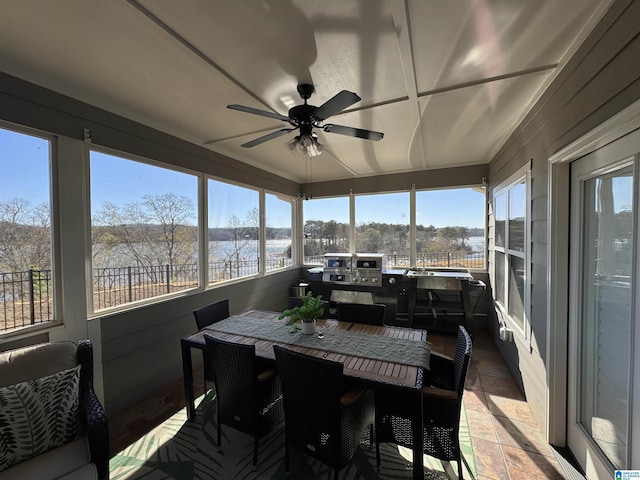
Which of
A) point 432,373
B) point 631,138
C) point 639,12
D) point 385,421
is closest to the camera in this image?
point 639,12

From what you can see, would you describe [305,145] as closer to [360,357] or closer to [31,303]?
[360,357]

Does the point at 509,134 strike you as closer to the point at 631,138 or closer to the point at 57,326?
the point at 631,138

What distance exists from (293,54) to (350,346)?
203cm

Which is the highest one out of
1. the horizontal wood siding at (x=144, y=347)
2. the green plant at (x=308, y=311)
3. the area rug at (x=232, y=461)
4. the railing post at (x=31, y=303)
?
the railing post at (x=31, y=303)

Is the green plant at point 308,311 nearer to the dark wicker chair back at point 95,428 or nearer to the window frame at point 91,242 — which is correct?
the dark wicker chair back at point 95,428

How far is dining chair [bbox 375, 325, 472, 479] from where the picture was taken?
150 cm

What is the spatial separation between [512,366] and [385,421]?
2.04m

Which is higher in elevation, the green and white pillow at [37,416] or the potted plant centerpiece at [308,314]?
the potted plant centerpiece at [308,314]

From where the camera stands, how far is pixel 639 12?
3.67ft

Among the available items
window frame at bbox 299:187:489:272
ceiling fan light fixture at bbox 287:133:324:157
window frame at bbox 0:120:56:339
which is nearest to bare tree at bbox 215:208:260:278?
window frame at bbox 299:187:489:272

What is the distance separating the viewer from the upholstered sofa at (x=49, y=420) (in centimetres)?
136

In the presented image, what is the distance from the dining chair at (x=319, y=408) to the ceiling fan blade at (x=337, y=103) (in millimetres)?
1488

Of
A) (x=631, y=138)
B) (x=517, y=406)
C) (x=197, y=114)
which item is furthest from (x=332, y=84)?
(x=517, y=406)

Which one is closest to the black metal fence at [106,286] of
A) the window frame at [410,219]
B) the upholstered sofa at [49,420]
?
the upholstered sofa at [49,420]
